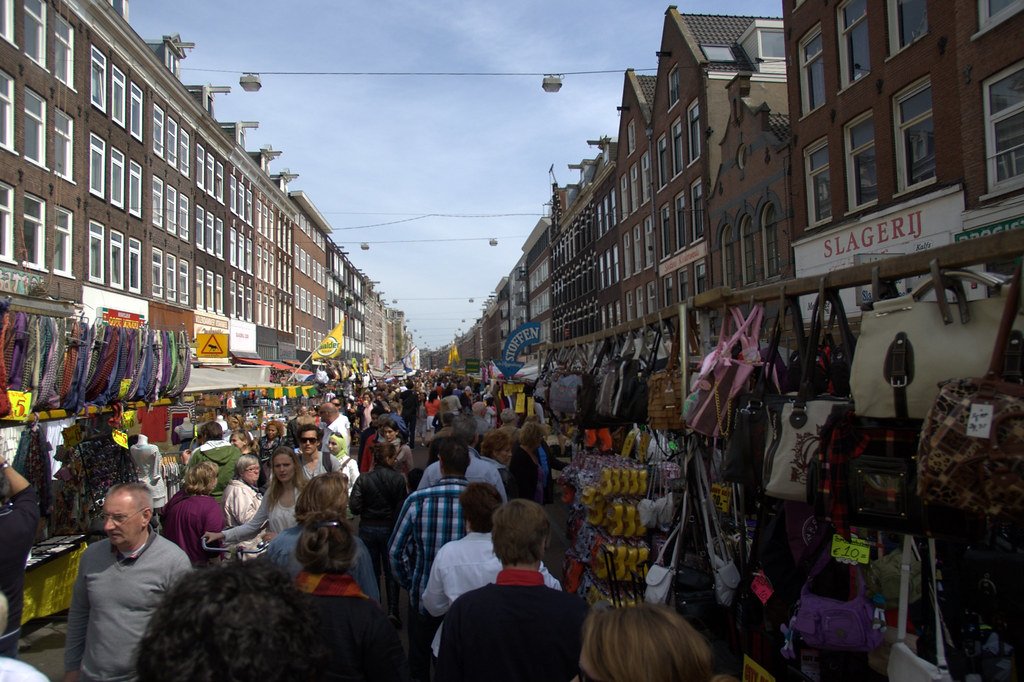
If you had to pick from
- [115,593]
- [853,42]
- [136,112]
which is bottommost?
[115,593]

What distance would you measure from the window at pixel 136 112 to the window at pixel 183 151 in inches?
157

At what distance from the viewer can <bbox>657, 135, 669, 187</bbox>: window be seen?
88.8 ft

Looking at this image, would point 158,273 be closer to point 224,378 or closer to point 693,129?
point 224,378

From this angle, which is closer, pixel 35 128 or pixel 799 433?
pixel 799 433

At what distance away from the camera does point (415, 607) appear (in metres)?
4.26

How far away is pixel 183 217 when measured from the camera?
29953mm

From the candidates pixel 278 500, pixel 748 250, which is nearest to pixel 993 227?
pixel 748 250

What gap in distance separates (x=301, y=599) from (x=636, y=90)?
31.9 meters

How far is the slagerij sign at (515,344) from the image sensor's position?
43.4 feet

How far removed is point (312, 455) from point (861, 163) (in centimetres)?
1430

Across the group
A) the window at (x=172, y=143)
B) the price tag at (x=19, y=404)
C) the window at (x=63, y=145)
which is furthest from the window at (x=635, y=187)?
the price tag at (x=19, y=404)

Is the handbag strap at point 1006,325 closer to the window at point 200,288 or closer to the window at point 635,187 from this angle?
the window at point 635,187

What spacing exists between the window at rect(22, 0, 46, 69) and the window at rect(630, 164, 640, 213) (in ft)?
73.2

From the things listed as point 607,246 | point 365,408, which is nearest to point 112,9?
point 365,408
